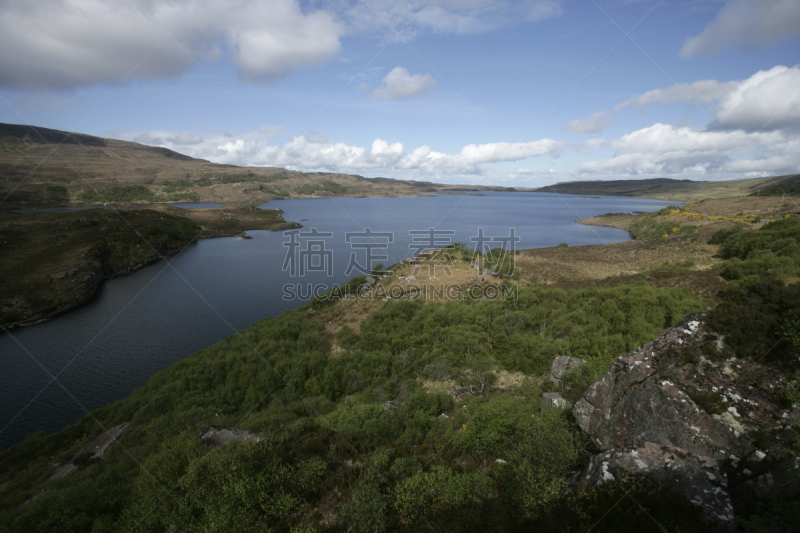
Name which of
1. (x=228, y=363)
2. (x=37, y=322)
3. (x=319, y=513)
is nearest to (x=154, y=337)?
(x=228, y=363)

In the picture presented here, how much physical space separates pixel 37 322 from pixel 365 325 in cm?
3695

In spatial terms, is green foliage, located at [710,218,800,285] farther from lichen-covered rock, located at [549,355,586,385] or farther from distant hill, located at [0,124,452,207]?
distant hill, located at [0,124,452,207]

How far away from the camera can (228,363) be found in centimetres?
2161

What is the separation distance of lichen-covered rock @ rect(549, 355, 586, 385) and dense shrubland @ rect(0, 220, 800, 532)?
610mm

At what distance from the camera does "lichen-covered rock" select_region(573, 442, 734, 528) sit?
250 inches

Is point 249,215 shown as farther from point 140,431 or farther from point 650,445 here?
point 650,445

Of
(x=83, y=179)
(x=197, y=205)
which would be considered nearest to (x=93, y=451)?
(x=197, y=205)

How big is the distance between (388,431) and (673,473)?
32.1ft

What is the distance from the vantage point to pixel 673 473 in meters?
7.22

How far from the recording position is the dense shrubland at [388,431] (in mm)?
8461

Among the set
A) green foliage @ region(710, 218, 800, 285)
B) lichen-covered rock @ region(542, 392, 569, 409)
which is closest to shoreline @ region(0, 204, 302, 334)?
lichen-covered rock @ region(542, 392, 569, 409)

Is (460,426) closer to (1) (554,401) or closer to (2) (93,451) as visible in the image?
(1) (554,401)

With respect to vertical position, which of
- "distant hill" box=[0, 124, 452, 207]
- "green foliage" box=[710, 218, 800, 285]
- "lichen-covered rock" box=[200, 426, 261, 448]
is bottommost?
"lichen-covered rock" box=[200, 426, 261, 448]

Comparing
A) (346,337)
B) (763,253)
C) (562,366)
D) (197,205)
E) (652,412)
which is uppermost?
(197,205)
